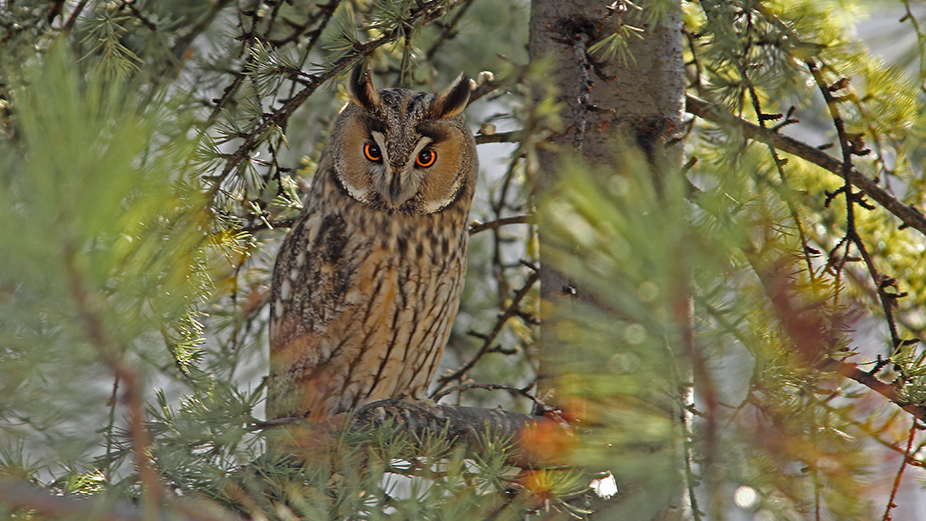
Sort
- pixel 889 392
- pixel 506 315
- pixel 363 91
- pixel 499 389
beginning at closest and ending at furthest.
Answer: pixel 889 392
pixel 499 389
pixel 363 91
pixel 506 315

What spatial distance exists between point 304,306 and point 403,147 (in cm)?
52

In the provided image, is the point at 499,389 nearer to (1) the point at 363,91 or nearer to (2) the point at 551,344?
(2) the point at 551,344

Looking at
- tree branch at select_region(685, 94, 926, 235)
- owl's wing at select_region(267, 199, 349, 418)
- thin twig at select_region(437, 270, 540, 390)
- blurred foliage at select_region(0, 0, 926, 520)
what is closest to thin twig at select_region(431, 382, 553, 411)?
blurred foliage at select_region(0, 0, 926, 520)

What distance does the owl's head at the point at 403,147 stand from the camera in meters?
1.71

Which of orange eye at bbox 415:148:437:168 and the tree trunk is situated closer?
the tree trunk

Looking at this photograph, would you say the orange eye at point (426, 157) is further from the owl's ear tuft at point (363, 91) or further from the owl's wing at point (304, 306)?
the owl's wing at point (304, 306)

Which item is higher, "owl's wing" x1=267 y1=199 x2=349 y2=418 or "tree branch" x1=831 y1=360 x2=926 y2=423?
"owl's wing" x1=267 y1=199 x2=349 y2=418

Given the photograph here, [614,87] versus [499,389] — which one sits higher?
[614,87]

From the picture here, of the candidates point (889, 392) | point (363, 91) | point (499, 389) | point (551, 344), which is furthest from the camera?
point (363, 91)

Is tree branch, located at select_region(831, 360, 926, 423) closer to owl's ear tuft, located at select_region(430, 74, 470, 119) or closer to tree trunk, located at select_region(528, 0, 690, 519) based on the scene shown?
tree trunk, located at select_region(528, 0, 690, 519)

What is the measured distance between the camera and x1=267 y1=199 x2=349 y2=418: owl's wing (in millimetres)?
1802

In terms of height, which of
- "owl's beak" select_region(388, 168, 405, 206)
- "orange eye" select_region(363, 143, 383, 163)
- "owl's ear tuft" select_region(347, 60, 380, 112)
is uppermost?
"owl's ear tuft" select_region(347, 60, 380, 112)

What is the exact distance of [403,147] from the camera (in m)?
1.71

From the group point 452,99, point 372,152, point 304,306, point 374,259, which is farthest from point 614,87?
point 304,306
